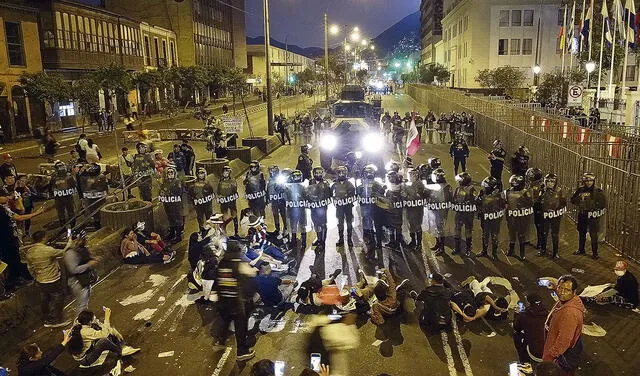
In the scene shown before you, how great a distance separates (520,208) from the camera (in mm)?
11102

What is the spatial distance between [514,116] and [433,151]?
159 inches

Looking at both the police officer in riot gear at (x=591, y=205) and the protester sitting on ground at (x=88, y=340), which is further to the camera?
the police officer in riot gear at (x=591, y=205)

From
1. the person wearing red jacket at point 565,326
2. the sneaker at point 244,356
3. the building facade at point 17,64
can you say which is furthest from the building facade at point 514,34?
the person wearing red jacket at point 565,326

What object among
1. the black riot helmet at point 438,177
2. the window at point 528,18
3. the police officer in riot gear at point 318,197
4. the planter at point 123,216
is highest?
the window at point 528,18

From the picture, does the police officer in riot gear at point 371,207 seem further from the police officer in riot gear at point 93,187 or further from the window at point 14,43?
the window at point 14,43

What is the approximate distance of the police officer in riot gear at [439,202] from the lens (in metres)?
11.7

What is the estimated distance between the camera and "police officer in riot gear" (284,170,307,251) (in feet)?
39.9

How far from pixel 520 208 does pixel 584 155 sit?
5.46 meters

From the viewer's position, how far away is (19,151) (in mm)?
29453

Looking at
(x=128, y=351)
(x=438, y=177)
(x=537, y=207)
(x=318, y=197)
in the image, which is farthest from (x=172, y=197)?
(x=537, y=207)

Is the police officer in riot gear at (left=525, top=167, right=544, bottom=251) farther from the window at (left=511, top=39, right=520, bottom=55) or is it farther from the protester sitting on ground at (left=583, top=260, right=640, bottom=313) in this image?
the window at (left=511, top=39, right=520, bottom=55)

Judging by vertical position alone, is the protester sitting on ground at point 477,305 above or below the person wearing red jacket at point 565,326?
below

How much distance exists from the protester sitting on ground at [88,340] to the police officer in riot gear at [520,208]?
305 inches

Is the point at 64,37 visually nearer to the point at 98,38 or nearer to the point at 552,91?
the point at 98,38
